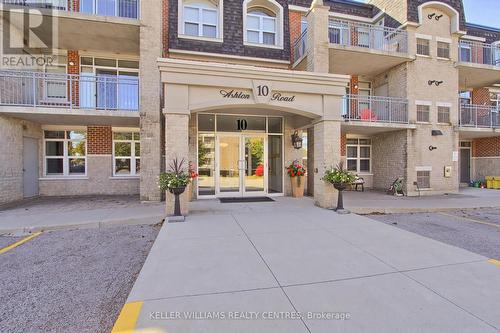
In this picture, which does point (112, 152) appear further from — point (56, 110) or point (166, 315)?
point (166, 315)

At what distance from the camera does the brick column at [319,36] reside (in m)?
10.3

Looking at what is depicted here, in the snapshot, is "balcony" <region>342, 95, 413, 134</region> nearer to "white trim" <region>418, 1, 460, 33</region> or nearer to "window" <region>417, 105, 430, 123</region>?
"window" <region>417, 105, 430, 123</region>

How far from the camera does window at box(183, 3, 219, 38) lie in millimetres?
11125

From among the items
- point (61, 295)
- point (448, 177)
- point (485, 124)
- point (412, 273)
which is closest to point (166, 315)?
point (61, 295)

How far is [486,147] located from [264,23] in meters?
16.3

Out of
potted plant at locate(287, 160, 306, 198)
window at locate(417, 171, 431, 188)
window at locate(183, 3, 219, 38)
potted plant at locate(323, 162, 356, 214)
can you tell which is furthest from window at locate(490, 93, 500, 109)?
window at locate(183, 3, 219, 38)

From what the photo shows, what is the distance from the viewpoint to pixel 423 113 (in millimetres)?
12430

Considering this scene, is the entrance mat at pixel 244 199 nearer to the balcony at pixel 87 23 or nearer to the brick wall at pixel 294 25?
the brick wall at pixel 294 25

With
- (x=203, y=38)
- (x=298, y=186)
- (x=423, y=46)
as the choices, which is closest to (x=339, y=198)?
(x=298, y=186)

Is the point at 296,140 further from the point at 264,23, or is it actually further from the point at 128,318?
the point at 128,318

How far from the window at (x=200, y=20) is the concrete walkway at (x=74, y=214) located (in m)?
7.93

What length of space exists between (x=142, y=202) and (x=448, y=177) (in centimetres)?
1488

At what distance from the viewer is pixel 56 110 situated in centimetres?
885

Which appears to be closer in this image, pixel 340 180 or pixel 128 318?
pixel 128 318
